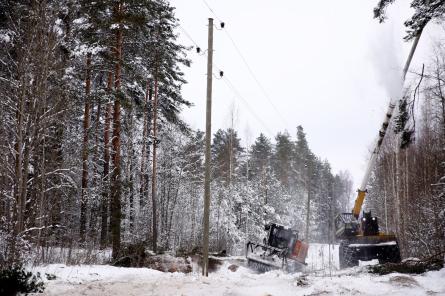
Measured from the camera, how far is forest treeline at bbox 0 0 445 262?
420 inches

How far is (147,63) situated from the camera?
21.4m

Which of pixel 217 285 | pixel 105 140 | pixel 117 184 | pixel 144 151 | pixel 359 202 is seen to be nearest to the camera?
pixel 217 285

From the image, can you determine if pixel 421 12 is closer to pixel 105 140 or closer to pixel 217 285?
pixel 217 285

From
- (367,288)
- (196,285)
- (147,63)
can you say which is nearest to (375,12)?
(367,288)

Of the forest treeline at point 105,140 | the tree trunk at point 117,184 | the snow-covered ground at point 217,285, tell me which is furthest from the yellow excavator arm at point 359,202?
the tree trunk at point 117,184

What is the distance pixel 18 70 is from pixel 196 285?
7870mm

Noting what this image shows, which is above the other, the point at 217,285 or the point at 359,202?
the point at 359,202

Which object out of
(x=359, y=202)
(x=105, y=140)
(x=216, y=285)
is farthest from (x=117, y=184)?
(x=359, y=202)

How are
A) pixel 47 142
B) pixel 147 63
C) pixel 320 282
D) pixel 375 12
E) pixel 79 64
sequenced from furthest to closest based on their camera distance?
1. pixel 147 63
2. pixel 79 64
3. pixel 47 142
4. pixel 375 12
5. pixel 320 282

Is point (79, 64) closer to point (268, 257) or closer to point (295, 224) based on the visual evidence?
point (268, 257)

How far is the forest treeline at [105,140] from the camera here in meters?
10.7

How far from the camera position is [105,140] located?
722 inches

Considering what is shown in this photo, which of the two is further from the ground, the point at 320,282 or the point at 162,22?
the point at 162,22

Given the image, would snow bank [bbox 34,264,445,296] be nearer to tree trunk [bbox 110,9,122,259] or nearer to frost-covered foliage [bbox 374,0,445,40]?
tree trunk [bbox 110,9,122,259]
